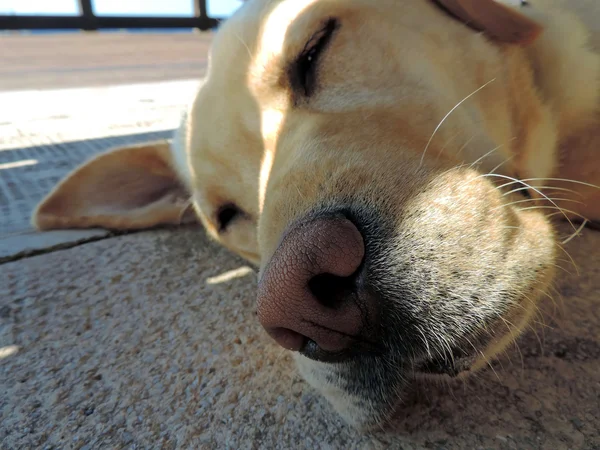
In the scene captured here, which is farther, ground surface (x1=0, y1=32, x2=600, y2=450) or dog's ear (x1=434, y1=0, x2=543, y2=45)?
dog's ear (x1=434, y1=0, x2=543, y2=45)

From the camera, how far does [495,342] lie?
1.23 m

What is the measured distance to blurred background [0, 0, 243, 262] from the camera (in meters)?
3.47

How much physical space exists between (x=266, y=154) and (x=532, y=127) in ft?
3.51

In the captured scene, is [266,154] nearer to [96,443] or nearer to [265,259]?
[265,259]

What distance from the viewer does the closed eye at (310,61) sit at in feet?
5.48

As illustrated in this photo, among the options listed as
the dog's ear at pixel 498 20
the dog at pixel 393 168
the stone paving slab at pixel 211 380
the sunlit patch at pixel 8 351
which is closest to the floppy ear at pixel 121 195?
the dog at pixel 393 168

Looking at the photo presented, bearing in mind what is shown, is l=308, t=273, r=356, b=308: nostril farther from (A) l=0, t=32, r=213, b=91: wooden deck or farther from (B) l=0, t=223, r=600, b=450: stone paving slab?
(A) l=0, t=32, r=213, b=91: wooden deck

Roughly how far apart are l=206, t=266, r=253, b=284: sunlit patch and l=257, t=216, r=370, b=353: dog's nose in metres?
1.20

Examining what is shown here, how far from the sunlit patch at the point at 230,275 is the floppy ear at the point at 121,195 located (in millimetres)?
700

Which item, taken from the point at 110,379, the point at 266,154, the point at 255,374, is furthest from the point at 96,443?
the point at 266,154

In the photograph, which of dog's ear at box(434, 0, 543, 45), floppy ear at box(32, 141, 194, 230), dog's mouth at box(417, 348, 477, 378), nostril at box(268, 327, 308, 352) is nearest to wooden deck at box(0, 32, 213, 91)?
floppy ear at box(32, 141, 194, 230)

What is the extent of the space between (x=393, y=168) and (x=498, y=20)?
0.96 m

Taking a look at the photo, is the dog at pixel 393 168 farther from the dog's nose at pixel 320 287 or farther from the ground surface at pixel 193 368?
the ground surface at pixel 193 368

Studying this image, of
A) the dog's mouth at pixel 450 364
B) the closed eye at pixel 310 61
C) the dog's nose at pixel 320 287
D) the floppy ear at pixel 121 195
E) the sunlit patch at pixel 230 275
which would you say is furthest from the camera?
the floppy ear at pixel 121 195
